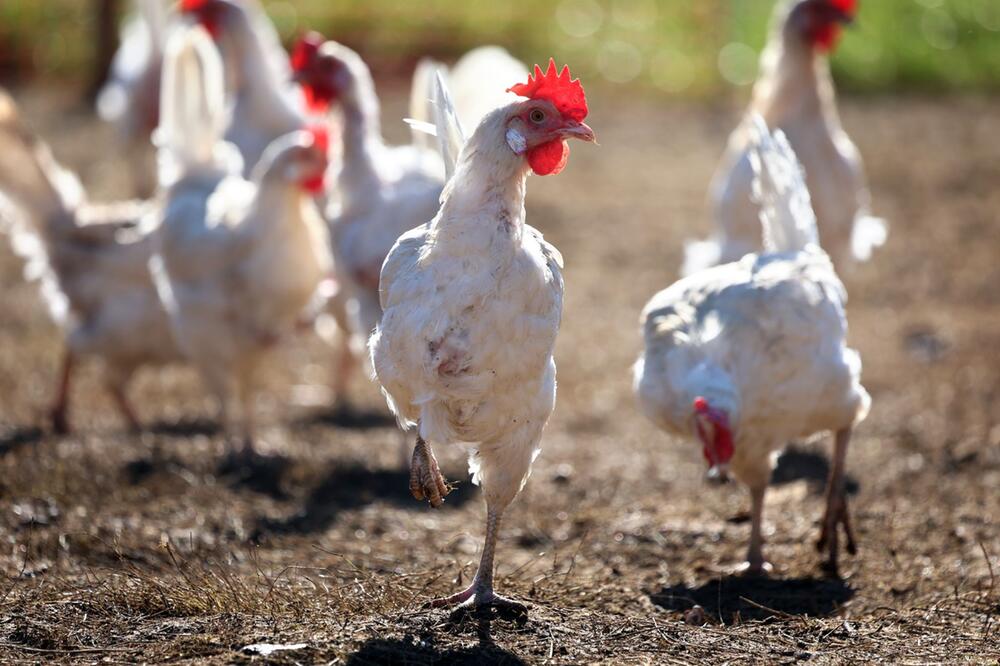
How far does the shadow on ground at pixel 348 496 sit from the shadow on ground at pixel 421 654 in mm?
2020

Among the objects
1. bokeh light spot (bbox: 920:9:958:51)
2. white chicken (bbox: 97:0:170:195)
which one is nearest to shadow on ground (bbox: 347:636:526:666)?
white chicken (bbox: 97:0:170:195)

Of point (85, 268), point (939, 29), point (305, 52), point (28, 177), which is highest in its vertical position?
point (939, 29)

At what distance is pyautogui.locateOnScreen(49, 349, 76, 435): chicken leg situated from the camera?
7.98m

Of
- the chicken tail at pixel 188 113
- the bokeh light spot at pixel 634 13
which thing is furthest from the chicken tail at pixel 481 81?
the bokeh light spot at pixel 634 13

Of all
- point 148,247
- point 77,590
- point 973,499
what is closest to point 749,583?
point 973,499

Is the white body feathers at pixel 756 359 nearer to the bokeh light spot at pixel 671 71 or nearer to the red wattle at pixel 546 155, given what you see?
the red wattle at pixel 546 155

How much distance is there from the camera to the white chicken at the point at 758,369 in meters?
5.27

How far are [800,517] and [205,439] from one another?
11.9ft

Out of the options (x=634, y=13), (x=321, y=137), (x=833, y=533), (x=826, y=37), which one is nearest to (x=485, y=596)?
(x=833, y=533)

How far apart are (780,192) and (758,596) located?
1.95 metres

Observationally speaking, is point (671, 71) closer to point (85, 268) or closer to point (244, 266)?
point (85, 268)

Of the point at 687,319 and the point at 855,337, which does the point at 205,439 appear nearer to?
the point at 687,319

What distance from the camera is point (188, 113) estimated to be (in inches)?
304

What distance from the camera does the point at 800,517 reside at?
625cm
